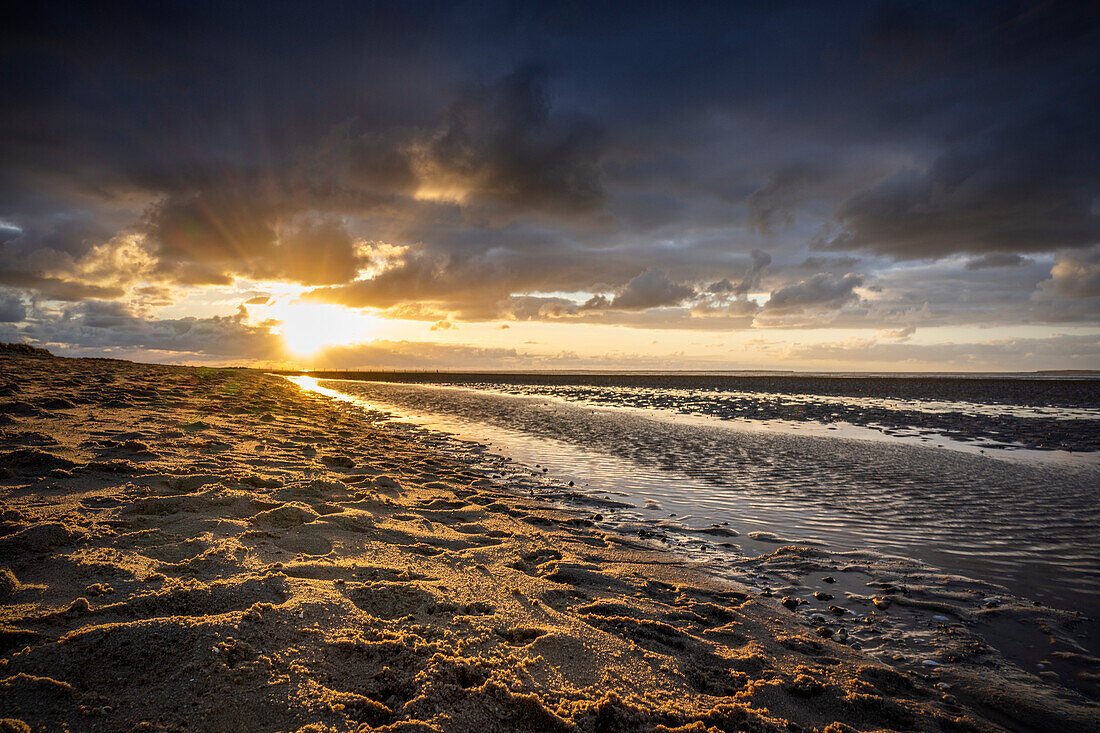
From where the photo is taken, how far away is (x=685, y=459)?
14.7 m

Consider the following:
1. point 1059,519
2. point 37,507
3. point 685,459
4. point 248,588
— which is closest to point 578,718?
point 248,588

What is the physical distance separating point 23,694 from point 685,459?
14.0 meters

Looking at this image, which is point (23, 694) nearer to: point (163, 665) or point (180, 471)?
point (163, 665)

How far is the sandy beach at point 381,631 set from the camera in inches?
120

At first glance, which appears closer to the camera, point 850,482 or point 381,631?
point 381,631

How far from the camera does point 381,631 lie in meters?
3.93

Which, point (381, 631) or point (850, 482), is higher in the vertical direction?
point (381, 631)

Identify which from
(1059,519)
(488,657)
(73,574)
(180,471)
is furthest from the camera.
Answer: (1059,519)

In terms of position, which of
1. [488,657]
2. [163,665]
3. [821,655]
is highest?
[163,665]

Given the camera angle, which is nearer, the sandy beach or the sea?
the sandy beach

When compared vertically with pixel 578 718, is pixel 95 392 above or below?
above

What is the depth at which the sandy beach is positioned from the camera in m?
3.04

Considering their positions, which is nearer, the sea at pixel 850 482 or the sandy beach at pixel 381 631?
the sandy beach at pixel 381 631

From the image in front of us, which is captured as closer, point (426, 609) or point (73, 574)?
point (73, 574)
